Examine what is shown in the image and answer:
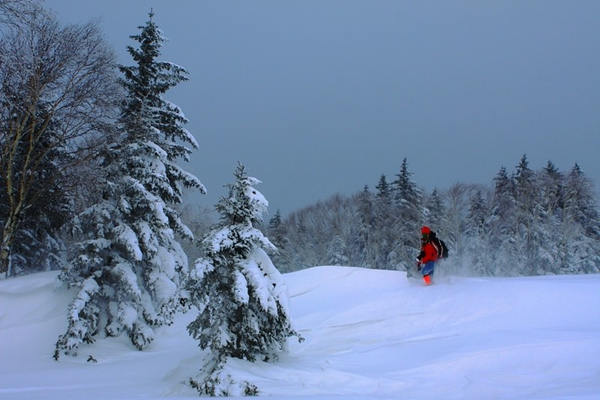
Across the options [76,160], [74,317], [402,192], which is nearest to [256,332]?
[74,317]

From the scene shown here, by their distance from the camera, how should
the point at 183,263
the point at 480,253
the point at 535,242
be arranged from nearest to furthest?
the point at 183,263 < the point at 535,242 < the point at 480,253

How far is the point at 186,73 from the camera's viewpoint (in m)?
13.9

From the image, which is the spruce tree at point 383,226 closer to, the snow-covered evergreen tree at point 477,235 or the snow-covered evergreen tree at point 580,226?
the snow-covered evergreen tree at point 477,235

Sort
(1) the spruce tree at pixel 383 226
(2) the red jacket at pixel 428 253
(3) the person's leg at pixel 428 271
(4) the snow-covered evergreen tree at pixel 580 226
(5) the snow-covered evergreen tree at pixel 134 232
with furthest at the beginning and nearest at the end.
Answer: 1. (1) the spruce tree at pixel 383 226
2. (4) the snow-covered evergreen tree at pixel 580 226
3. (3) the person's leg at pixel 428 271
4. (2) the red jacket at pixel 428 253
5. (5) the snow-covered evergreen tree at pixel 134 232

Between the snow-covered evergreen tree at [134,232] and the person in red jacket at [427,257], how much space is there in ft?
22.0

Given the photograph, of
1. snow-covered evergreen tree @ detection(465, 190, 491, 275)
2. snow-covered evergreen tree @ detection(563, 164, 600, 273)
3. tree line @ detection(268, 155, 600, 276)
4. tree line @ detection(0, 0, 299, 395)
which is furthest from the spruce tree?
tree line @ detection(0, 0, 299, 395)

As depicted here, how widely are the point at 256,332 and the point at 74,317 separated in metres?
5.04

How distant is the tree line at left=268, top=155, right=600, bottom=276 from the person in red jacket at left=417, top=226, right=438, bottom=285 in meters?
21.7

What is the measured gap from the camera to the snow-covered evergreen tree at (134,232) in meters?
10.8

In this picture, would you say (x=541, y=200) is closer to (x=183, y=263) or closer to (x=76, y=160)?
(x=183, y=263)

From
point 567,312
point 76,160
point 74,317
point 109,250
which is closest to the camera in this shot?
point 567,312

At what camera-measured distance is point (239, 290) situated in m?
7.23

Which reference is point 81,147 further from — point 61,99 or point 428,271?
point 428,271

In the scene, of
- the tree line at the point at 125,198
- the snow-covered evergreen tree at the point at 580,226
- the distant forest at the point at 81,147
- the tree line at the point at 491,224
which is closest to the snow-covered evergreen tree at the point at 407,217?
the tree line at the point at 491,224
